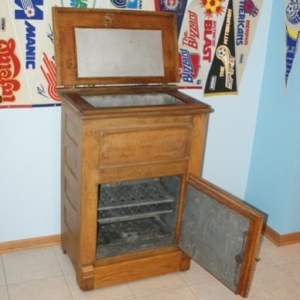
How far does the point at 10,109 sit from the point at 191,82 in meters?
1.01

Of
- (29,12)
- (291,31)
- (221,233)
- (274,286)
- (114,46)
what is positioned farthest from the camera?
(291,31)

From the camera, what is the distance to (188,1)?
2318 mm

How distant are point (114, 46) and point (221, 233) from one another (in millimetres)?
1034

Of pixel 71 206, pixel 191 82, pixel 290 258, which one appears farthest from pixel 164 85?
pixel 290 258

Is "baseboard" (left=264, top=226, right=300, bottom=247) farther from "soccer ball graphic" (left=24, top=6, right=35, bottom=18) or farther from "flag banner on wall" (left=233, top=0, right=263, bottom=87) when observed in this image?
"soccer ball graphic" (left=24, top=6, right=35, bottom=18)

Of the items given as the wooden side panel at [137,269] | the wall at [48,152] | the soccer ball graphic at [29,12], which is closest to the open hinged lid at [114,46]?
the soccer ball graphic at [29,12]

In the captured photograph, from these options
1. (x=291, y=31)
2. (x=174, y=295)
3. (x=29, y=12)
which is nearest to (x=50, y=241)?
(x=174, y=295)

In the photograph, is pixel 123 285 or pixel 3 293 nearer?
pixel 3 293

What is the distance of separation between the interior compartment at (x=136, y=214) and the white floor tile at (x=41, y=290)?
0.25 metres

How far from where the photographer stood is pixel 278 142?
2.59 metres

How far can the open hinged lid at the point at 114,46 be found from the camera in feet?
6.72

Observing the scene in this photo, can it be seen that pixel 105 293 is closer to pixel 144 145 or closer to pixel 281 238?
pixel 144 145

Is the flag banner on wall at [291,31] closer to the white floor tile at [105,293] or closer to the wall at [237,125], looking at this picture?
the wall at [237,125]

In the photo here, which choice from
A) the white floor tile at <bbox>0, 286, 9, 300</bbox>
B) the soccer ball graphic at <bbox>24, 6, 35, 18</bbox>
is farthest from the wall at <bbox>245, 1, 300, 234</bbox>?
the white floor tile at <bbox>0, 286, 9, 300</bbox>
